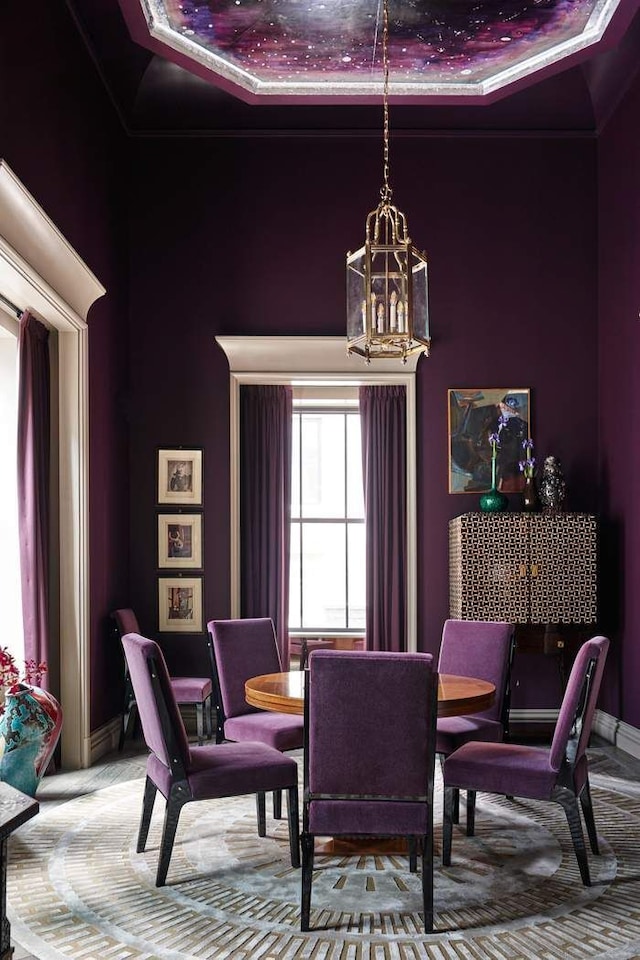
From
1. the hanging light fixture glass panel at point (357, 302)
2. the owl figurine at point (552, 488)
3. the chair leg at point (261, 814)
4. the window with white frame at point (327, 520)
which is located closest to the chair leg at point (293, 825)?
the chair leg at point (261, 814)

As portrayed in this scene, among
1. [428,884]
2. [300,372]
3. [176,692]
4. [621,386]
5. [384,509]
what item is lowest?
[428,884]

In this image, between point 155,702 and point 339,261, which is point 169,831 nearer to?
point 155,702

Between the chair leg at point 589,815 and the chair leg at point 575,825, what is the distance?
182mm

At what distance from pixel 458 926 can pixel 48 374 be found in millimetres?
4225

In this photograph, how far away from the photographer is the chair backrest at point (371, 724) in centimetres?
355

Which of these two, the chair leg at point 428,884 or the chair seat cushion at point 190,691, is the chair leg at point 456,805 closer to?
the chair leg at point 428,884

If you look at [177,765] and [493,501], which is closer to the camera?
[177,765]

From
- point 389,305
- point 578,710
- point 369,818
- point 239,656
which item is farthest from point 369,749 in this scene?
point 239,656

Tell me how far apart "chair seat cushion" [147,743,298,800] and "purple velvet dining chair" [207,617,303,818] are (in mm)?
741

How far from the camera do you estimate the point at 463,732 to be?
502 centimetres

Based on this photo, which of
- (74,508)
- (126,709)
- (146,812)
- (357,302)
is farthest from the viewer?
(126,709)

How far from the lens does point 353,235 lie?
780 centimetres

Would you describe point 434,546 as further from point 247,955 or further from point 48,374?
point 247,955

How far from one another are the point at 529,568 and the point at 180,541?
2.70 m
